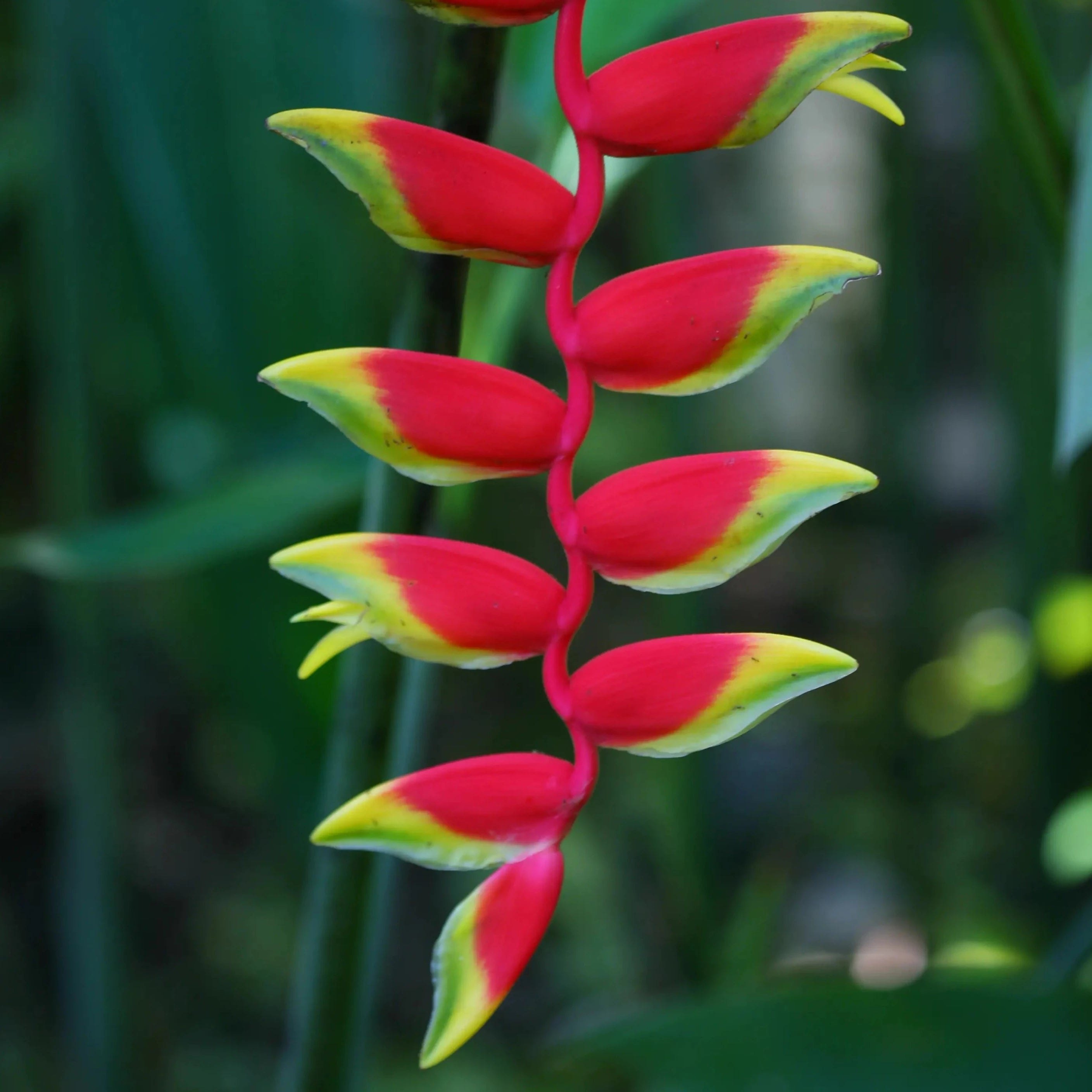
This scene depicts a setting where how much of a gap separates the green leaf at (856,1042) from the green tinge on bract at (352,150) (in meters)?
0.28

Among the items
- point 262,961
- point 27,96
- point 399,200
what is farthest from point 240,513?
point 262,961

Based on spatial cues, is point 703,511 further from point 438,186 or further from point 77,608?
point 77,608

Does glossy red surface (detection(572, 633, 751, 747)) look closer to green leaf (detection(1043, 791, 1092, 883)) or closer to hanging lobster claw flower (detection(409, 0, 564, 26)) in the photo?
hanging lobster claw flower (detection(409, 0, 564, 26))

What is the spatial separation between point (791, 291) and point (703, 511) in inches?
1.1

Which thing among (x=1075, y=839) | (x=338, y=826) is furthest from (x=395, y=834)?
(x=1075, y=839)

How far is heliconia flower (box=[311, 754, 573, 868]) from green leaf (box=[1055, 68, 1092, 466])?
0.36 feet

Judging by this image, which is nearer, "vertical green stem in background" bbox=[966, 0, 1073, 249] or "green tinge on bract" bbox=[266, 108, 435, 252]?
"green tinge on bract" bbox=[266, 108, 435, 252]

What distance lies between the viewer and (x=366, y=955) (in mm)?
288

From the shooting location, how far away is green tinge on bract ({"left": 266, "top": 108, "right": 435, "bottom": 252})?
14cm

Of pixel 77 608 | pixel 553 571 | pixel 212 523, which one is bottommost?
pixel 553 571

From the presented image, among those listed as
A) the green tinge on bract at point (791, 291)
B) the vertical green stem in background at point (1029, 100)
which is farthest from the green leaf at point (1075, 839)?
the green tinge on bract at point (791, 291)

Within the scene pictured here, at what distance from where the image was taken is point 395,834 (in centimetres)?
14

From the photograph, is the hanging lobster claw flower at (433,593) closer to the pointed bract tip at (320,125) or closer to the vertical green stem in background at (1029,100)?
the pointed bract tip at (320,125)

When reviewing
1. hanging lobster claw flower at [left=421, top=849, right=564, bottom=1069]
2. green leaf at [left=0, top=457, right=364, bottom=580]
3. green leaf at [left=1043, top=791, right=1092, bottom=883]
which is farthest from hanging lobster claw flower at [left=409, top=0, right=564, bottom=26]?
green leaf at [left=1043, top=791, right=1092, bottom=883]
